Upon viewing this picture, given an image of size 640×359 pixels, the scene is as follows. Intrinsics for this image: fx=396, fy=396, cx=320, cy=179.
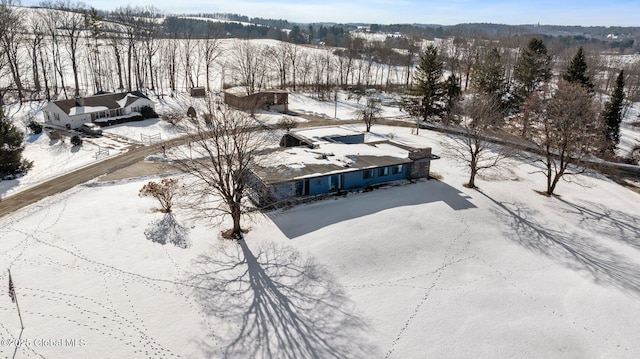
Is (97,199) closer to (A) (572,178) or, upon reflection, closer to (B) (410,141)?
(B) (410,141)

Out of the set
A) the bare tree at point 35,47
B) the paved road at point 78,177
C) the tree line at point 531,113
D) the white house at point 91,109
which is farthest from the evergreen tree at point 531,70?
the bare tree at point 35,47

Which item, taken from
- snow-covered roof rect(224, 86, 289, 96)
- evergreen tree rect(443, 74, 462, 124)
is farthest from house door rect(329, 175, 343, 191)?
snow-covered roof rect(224, 86, 289, 96)

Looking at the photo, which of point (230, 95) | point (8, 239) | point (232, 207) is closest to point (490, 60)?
point (230, 95)

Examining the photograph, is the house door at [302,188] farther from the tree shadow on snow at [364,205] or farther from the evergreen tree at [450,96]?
the evergreen tree at [450,96]

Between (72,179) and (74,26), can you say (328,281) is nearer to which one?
(72,179)

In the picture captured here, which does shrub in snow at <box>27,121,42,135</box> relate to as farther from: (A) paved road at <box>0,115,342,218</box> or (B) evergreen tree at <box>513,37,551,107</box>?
(B) evergreen tree at <box>513,37,551,107</box>
